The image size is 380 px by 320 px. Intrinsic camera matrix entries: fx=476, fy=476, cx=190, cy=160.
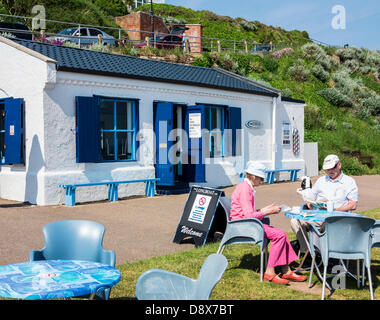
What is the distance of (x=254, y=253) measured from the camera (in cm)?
662

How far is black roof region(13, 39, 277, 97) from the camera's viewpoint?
1144cm

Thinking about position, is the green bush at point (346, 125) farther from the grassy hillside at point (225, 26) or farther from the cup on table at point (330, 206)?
the grassy hillside at point (225, 26)

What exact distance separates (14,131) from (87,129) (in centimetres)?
163

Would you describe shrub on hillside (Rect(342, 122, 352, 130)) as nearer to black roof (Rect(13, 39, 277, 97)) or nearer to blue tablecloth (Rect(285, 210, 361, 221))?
black roof (Rect(13, 39, 277, 97))

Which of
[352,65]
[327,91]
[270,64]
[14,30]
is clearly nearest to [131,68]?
[14,30]

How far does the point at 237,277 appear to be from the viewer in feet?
18.1

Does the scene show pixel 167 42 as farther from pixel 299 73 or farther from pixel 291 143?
pixel 291 143

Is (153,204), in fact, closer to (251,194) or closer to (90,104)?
(90,104)

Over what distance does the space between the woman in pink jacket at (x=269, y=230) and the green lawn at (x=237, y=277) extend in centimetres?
22

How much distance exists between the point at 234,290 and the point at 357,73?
33825 mm

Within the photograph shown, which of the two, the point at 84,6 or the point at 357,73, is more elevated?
the point at 84,6

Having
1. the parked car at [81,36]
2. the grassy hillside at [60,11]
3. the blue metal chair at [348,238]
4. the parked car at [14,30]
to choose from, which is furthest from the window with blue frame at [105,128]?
the grassy hillside at [60,11]

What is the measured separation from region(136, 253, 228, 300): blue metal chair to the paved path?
318 centimetres
